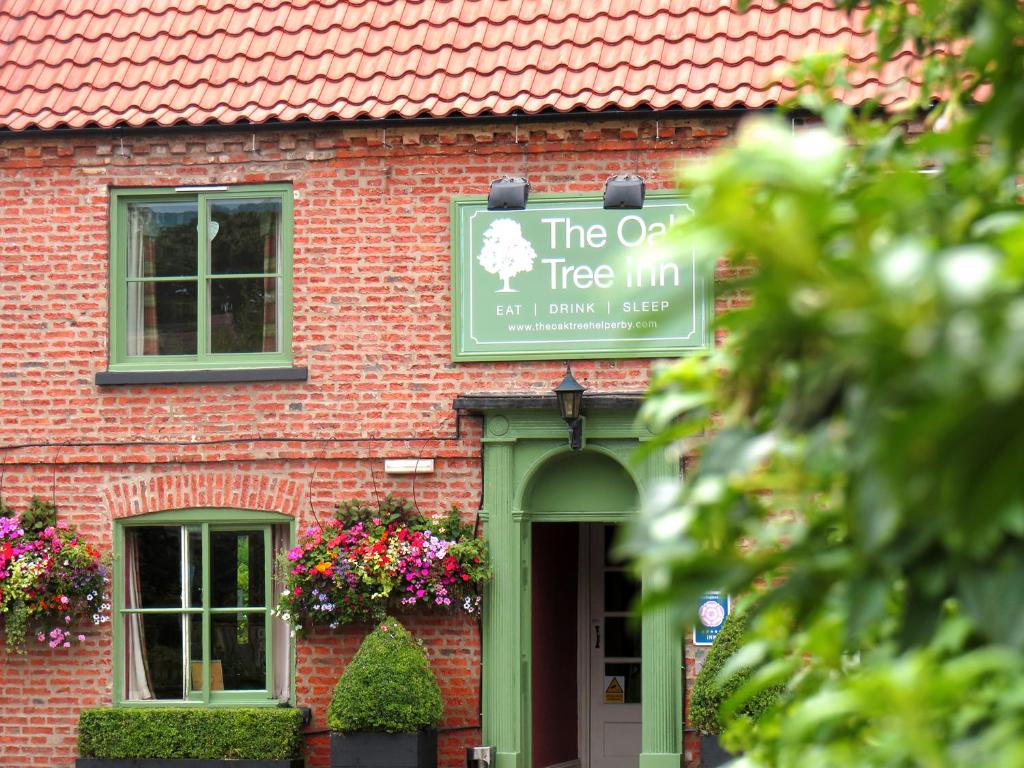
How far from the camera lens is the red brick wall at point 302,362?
11.9 m

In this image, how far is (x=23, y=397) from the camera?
12.4 metres

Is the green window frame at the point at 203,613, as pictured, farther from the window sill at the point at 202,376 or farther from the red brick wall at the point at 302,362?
the window sill at the point at 202,376

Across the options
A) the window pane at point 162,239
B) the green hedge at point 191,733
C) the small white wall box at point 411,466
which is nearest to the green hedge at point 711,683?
the small white wall box at point 411,466

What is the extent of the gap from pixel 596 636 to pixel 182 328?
470cm

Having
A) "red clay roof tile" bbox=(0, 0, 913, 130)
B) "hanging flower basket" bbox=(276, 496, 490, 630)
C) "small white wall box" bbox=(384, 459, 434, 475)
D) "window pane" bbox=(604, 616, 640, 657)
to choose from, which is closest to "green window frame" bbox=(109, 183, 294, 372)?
"red clay roof tile" bbox=(0, 0, 913, 130)

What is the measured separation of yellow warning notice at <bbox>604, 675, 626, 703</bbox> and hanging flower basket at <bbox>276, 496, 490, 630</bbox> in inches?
122

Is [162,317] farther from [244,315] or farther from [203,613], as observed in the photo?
[203,613]

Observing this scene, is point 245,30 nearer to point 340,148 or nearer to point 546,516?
point 340,148

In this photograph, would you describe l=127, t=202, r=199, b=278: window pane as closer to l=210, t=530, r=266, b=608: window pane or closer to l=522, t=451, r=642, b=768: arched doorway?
l=210, t=530, r=266, b=608: window pane

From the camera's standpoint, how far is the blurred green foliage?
1.44 metres

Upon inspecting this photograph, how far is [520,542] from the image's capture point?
1188 centimetres

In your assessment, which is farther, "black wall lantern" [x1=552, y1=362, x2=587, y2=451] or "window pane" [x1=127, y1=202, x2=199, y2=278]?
"window pane" [x1=127, y1=202, x2=199, y2=278]

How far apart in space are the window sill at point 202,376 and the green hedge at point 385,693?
2.14m

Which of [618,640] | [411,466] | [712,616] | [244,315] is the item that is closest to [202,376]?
[244,315]
